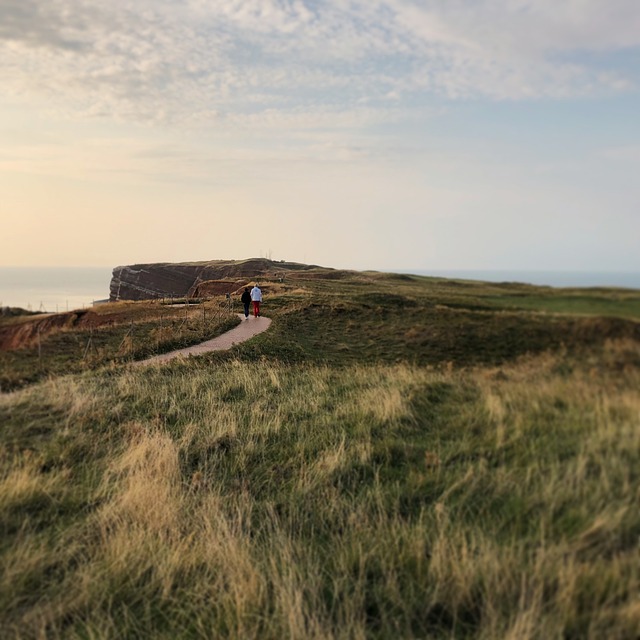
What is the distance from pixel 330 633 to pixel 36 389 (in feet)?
31.2

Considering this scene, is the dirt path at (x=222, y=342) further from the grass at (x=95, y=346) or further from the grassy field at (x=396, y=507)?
the grassy field at (x=396, y=507)

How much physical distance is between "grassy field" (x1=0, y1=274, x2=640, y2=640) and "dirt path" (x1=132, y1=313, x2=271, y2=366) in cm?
906

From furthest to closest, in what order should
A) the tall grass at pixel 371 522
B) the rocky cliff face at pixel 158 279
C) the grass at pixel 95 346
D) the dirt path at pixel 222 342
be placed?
the rocky cliff face at pixel 158 279 → the dirt path at pixel 222 342 → the grass at pixel 95 346 → the tall grass at pixel 371 522

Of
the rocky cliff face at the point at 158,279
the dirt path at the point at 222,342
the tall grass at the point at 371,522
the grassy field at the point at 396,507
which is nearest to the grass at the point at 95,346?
the dirt path at the point at 222,342

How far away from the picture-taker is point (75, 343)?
18.8 metres

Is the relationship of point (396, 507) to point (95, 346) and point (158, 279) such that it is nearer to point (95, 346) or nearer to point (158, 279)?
point (95, 346)

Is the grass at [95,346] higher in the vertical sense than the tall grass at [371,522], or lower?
lower

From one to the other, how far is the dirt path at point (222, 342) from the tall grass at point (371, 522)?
9125 mm

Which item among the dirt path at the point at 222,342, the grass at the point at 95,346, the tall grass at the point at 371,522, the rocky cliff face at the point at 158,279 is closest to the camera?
the tall grass at the point at 371,522

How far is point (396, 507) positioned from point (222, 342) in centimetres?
1527

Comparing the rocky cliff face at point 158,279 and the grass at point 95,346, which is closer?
the grass at point 95,346

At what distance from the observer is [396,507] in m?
4.50

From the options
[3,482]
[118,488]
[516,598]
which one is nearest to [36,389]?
[3,482]

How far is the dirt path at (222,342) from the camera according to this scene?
1598cm
